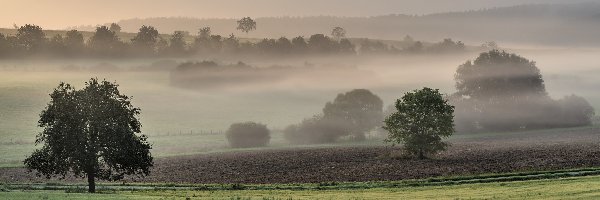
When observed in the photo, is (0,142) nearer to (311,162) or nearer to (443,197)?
(311,162)

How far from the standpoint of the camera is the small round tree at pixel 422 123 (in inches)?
4149

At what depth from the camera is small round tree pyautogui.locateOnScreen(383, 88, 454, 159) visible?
346ft

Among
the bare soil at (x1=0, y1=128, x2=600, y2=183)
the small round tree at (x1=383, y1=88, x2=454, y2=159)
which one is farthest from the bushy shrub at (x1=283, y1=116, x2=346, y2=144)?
the small round tree at (x1=383, y1=88, x2=454, y2=159)

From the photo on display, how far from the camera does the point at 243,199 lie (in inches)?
2275

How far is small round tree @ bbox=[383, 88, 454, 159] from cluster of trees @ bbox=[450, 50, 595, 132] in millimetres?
70424

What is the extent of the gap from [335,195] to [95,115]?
1031 inches

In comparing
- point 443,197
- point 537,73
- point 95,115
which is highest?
point 537,73

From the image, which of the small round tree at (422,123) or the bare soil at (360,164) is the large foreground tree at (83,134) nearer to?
the bare soil at (360,164)

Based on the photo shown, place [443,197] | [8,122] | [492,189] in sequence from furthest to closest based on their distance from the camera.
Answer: [8,122] → [492,189] → [443,197]

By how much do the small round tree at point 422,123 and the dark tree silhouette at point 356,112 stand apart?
197 feet

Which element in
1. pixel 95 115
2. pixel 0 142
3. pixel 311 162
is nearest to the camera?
pixel 95 115

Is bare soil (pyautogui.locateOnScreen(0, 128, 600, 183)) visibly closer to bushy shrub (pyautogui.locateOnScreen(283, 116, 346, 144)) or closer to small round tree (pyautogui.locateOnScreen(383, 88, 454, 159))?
small round tree (pyautogui.locateOnScreen(383, 88, 454, 159))

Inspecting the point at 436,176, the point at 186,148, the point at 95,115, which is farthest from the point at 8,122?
the point at 436,176

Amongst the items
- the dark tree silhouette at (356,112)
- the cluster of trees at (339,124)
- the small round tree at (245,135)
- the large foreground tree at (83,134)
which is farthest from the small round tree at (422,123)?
the dark tree silhouette at (356,112)
